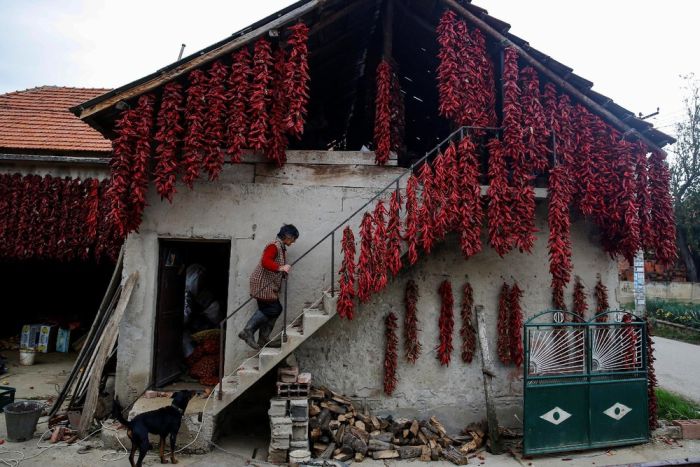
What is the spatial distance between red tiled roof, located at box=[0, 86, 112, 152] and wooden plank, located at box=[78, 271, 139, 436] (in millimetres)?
5375

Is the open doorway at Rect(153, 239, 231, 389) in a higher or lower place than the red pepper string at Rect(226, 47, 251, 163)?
lower

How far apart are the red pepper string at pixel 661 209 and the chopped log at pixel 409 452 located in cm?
504

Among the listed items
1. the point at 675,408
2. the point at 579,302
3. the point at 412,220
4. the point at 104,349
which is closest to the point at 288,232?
the point at 412,220

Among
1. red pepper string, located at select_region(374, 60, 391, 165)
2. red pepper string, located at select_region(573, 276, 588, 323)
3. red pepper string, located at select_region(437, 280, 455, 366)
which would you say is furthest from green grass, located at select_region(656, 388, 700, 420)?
red pepper string, located at select_region(374, 60, 391, 165)

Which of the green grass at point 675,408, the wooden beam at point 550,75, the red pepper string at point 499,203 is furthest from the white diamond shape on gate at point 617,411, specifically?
the wooden beam at point 550,75

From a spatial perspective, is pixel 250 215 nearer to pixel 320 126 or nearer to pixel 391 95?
pixel 391 95

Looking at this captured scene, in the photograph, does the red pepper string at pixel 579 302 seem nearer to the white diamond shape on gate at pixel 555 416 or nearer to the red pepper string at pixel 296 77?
the white diamond shape on gate at pixel 555 416

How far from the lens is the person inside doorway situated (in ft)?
20.2

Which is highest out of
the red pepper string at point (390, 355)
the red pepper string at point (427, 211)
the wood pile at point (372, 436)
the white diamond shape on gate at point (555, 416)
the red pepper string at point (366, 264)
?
the red pepper string at point (427, 211)

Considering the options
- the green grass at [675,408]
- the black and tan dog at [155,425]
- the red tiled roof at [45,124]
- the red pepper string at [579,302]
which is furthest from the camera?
the red tiled roof at [45,124]

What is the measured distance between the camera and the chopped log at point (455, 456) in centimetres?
582

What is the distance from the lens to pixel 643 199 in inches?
268

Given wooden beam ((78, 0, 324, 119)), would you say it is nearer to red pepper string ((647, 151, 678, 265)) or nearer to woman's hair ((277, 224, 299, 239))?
woman's hair ((277, 224, 299, 239))

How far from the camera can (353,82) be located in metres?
10.1
